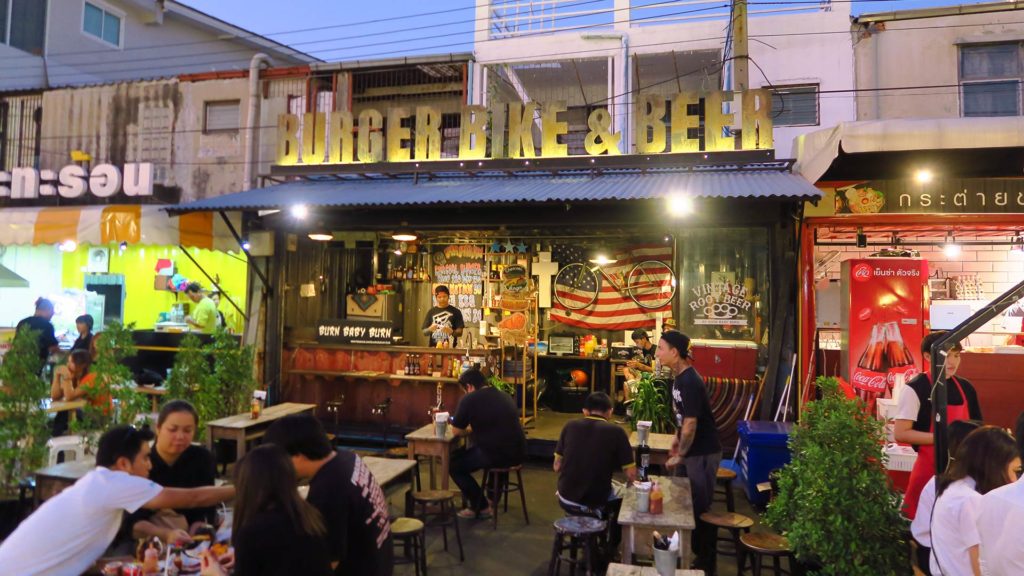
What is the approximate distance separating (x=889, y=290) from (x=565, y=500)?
553 cm

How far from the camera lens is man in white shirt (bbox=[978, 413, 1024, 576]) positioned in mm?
2951

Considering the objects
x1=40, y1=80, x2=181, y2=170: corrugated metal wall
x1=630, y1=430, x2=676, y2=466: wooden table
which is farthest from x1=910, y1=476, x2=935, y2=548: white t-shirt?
x1=40, y1=80, x2=181, y2=170: corrugated metal wall

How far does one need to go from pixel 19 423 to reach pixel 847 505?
677 cm

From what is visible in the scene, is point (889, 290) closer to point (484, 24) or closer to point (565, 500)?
point (565, 500)

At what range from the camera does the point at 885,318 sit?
8.52 m

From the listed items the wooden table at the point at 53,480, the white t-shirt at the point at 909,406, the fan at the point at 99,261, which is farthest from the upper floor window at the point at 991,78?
the fan at the point at 99,261

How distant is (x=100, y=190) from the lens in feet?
47.5

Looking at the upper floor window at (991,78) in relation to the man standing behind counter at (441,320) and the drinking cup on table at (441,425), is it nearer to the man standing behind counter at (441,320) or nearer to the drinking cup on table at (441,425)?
the man standing behind counter at (441,320)

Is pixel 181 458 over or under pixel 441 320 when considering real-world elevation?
under

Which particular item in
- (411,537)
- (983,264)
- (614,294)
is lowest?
(411,537)

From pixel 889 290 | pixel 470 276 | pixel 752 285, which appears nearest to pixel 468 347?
pixel 470 276

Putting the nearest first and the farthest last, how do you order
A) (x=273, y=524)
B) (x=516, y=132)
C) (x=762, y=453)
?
(x=273, y=524) < (x=762, y=453) < (x=516, y=132)

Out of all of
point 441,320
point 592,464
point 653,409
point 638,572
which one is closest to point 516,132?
point 441,320

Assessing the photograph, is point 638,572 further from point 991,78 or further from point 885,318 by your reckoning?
point 991,78
